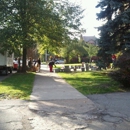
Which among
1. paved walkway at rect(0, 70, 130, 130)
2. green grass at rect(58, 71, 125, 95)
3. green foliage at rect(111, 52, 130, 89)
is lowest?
paved walkway at rect(0, 70, 130, 130)

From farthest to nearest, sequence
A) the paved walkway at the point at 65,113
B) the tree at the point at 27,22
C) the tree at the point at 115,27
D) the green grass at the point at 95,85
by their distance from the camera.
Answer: the tree at the point at 27,22
the tree at the point at 115,27
the green grass at the point at 95,85
the paved walkway at the point at 65,113

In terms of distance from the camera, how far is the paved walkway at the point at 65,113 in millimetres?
5595

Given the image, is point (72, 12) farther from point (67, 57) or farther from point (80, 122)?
point (67, 57)

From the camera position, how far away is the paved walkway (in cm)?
559

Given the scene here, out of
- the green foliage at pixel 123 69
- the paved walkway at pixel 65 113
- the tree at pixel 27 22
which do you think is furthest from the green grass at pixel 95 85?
the tree at pixel 27 22

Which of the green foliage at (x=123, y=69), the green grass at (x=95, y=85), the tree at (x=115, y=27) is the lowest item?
the green grass at (x=95, y=85)

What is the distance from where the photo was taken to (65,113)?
6.74m

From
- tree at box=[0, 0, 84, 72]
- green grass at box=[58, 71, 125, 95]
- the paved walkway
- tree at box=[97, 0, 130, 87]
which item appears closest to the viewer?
the paved walkway

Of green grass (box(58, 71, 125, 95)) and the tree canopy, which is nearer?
green grass (box(58, 71, 125, 95))

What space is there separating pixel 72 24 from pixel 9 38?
23.1ft

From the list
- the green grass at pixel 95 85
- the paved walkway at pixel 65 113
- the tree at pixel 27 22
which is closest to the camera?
the paved walkway at pixel 65 113

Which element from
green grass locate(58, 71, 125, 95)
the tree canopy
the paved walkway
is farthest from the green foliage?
the tree canopy

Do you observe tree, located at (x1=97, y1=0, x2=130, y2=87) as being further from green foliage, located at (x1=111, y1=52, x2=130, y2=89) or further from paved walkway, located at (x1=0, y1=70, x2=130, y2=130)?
paved walkway, located at (x1=0, y1=70, x2=130, y2=130)

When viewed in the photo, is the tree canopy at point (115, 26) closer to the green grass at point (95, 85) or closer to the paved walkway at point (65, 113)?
the green grass at point (95, 85)
